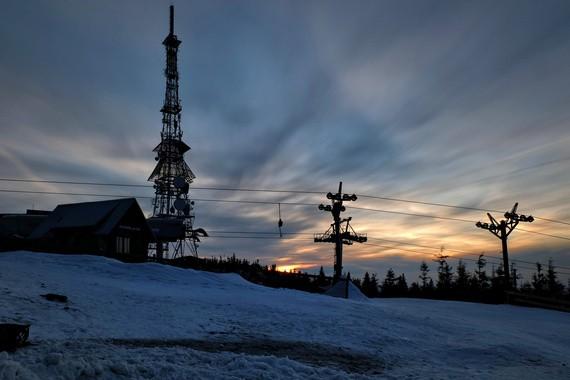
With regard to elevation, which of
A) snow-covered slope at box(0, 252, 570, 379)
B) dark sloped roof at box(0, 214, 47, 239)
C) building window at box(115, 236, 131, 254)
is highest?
dark sloped roof at box(0, 214, 47, 239)

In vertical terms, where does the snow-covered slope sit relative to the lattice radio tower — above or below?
below

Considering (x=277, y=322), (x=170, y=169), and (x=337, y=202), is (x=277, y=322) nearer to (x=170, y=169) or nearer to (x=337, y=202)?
(x=337, y=202)

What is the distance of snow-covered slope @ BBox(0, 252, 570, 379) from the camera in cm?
974

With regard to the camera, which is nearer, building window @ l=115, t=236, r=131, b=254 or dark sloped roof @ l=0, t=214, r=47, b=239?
building window @ l=115, t=236, r=131, b=254

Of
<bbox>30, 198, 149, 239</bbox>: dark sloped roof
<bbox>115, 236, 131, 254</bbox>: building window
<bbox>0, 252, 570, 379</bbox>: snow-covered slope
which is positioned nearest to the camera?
<bbox>0, 252, 570, 379</bbox>: snow-covered slope

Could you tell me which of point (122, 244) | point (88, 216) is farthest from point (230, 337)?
point (88, 216)

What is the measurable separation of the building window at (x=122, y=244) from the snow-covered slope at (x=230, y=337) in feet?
44.3

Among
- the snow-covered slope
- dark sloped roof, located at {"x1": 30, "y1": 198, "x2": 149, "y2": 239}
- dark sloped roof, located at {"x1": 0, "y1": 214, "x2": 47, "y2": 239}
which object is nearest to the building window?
dark sloped roof, located at {"x1": 30, "y1": 198, "x2": 149, "y2": 239}

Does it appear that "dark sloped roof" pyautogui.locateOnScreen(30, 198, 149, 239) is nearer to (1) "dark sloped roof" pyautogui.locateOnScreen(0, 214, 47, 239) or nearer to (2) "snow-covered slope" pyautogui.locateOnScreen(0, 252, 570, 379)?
(1) "dark sloped roof" pyautogui.locateOnScreen(0, 214, 47, 239)

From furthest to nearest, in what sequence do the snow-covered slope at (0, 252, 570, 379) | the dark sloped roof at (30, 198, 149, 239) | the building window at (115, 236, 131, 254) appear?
1. the building window at (115, 236, 131, 254)
2. the dark sloped roof at (30, 198, 149, 239)
3. the snow-covered slope at (0, 252, 570, 379)

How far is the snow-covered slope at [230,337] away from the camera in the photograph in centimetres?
974

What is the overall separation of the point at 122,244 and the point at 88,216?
171 inches

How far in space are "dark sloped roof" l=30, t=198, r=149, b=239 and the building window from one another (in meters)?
1.91

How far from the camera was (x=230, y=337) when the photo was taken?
14.9 m
